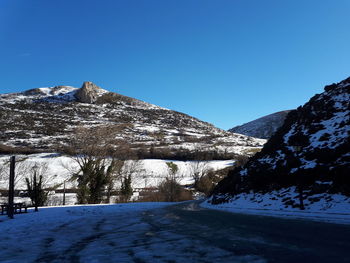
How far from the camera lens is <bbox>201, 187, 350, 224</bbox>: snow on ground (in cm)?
1054

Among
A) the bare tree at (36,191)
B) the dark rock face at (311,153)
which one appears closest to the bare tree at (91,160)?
the bare tree at (36,191)

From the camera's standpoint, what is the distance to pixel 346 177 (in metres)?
12.8

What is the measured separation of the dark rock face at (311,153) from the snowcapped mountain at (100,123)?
6223 cm

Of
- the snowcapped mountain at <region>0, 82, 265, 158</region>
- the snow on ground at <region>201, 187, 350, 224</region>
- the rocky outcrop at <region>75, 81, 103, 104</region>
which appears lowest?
the snow on ground at <region>201, 187, 350, 224</region>

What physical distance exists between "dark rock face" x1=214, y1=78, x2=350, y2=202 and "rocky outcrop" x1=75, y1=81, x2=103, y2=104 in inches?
6560

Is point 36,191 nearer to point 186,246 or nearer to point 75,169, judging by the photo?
point 186,246

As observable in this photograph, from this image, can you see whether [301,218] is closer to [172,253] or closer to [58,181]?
[172,253]

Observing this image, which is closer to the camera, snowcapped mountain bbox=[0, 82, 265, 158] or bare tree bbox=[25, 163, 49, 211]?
bare tree bbox=[25, 163, 49, 211]

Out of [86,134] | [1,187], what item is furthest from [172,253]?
[1,187]

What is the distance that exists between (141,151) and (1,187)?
4592cm

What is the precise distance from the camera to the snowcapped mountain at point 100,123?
94.4 m

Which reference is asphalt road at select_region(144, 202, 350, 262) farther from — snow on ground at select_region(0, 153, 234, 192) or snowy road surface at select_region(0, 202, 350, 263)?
snow on ground at select_region(0, 153, 234, 192)

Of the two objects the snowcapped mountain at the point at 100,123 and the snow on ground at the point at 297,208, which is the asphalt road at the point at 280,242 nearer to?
the snow on ground at the point at 297,208

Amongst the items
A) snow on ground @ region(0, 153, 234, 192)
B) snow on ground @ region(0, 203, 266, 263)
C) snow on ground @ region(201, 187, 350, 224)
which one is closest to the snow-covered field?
snow on ground @ region(0, 153, 234, 192)
